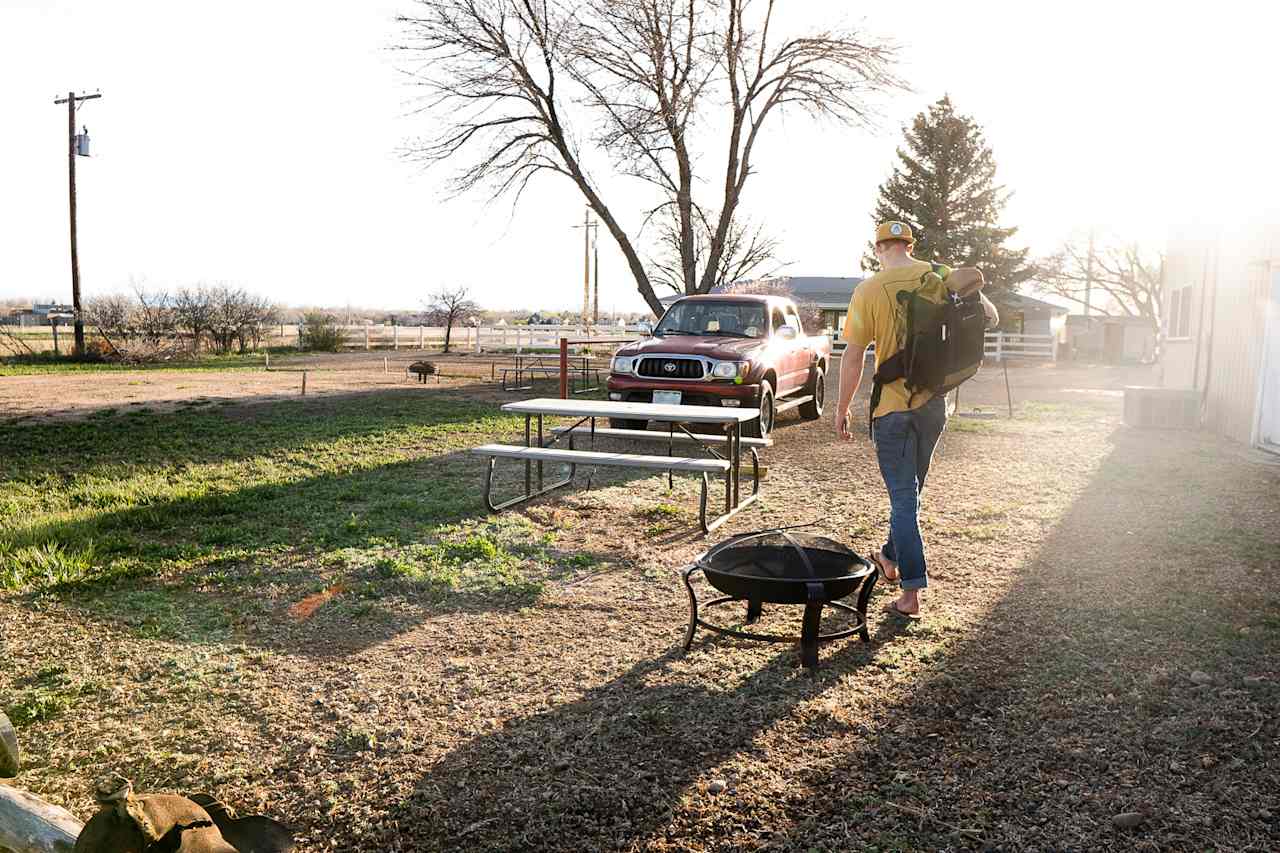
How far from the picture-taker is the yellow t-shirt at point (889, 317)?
4539 millimetres

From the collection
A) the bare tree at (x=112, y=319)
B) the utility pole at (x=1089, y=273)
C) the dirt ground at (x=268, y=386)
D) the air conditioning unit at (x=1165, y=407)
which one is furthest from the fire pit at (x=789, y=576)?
the utility pole at (x=1089, y=273)

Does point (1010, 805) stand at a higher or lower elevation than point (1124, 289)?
lower

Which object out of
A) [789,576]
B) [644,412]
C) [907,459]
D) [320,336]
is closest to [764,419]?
[644,412]

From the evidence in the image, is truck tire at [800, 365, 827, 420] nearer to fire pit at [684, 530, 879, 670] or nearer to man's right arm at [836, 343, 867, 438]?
man's right arm at [836, 343, 867, 438]

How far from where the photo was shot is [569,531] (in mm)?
6879

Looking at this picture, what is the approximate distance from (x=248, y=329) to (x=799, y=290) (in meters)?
36.1

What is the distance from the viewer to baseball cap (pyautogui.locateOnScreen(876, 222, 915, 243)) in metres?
4.55

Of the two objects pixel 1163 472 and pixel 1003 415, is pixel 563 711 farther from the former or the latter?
pixel 1003 415

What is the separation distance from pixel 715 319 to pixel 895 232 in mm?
7908

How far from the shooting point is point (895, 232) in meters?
4.60

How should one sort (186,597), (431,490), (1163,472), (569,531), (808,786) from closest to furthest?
(808,786)
(186,597)
(569,531)
(431,490)
(1163,472)

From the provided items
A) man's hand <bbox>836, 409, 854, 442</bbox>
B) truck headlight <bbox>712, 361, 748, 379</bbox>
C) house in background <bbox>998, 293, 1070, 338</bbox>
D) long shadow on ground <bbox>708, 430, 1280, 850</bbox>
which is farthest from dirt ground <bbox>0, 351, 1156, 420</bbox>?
house in background <bbox>998, 293, 1070, 338</bbox>

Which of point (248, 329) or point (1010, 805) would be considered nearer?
point (1010, 805)

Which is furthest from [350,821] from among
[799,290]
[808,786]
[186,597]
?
[799,290]
